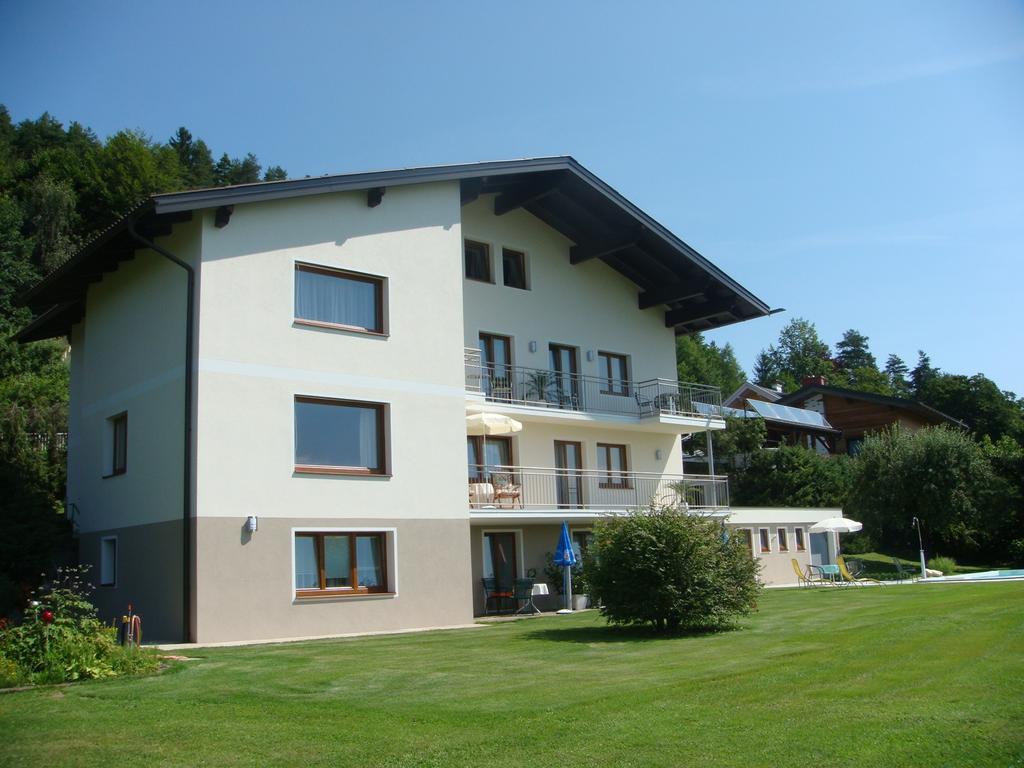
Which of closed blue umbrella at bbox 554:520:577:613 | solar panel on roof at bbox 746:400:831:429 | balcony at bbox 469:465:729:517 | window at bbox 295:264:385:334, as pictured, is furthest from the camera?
solar panel on roof at bbox 746:400:831:429

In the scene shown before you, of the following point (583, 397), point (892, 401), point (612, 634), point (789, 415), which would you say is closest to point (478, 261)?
point (583, 397)

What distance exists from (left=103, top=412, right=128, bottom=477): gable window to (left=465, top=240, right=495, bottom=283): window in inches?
374

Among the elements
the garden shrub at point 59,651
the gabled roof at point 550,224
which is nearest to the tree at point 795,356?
the gabled roof at point 550,224

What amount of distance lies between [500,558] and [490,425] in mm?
4358

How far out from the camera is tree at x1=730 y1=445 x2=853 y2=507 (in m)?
43.9

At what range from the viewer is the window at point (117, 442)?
20.0 meters

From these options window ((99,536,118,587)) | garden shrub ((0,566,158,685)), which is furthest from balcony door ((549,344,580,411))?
garden shrub ((0,566,158,685))

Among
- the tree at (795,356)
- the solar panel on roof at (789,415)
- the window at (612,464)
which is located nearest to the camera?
the window at (612,464)

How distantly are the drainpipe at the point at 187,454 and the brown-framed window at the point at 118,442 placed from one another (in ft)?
11.8

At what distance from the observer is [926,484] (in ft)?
128

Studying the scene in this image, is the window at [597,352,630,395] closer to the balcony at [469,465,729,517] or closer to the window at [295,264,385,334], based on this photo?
the balcony at [469,465,729,517]

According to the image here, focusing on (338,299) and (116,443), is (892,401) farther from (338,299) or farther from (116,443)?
(116,443)

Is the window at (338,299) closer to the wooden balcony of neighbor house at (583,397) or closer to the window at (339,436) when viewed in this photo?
the window at (339,436)

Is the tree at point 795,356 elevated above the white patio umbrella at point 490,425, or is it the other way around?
the tree at point 795,356
